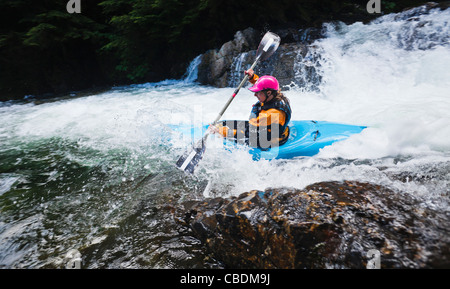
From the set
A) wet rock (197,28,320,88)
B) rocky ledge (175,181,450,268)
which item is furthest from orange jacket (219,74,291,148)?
wet rock (197,28,320,88)

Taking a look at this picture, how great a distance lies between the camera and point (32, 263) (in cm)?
179

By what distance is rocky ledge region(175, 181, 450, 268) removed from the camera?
1233 millimetres

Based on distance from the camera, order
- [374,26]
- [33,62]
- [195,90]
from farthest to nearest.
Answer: [33,62] < [195,90] < [374,26]

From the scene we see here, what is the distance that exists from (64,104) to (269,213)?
24.6 ft

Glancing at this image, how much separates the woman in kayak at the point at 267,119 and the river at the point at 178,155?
0.23m

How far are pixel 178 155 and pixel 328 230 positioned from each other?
8.10ft

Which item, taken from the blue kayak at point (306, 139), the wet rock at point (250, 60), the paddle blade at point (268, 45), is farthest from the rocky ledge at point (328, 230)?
the wet rock at point (250, 60)

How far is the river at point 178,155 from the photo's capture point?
193cm

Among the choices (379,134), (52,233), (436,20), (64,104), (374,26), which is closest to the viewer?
(52,233)

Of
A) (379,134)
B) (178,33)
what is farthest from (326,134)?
(178,33)

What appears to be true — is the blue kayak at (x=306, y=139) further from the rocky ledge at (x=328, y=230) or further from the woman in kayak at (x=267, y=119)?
the rocky ledge at (x=328, y=230)
